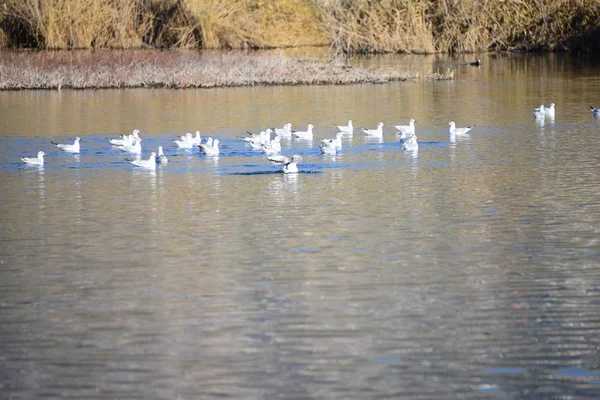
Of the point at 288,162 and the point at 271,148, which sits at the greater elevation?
the point at 271,148

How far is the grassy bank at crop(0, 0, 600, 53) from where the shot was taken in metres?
48.4

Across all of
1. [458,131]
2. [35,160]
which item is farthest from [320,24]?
[35,160]

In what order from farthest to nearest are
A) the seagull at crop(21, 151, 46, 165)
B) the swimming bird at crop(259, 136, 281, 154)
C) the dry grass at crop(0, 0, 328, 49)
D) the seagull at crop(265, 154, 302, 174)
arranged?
1. the dry grass at crop(0, 0, 328, 49)
2. the swimming bird at crop(259, 136, 281, 154)
3. the seagull at crop(21, 151, 46, 165)
4. the seagull at crop(265, 154, 302, 174)

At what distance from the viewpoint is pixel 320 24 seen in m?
57.0

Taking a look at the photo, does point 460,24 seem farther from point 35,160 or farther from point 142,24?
point 35,160

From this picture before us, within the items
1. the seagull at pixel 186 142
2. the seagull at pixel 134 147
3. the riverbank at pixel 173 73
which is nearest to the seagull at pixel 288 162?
the seagull at pixel 186 142

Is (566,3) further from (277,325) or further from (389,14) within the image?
(277,325)

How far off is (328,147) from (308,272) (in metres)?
9.88

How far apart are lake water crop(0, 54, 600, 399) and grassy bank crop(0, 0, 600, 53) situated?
80.1ft

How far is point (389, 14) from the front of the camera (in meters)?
53.3

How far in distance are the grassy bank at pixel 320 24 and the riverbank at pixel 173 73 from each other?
492 cm

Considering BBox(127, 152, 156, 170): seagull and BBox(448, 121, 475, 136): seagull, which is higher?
BBox(448, 121, 475, 136): seagull

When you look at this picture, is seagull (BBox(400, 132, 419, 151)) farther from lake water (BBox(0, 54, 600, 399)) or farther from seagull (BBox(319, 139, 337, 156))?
seagull (BBox(319, 139, 337, 156))

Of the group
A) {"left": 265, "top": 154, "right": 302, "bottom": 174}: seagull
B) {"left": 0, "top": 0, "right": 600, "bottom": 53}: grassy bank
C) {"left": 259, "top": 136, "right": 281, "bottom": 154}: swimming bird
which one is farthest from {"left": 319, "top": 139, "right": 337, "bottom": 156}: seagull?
{"left": 0, "top": 0, "right": 600, "bottom": 53}: grassy bank
